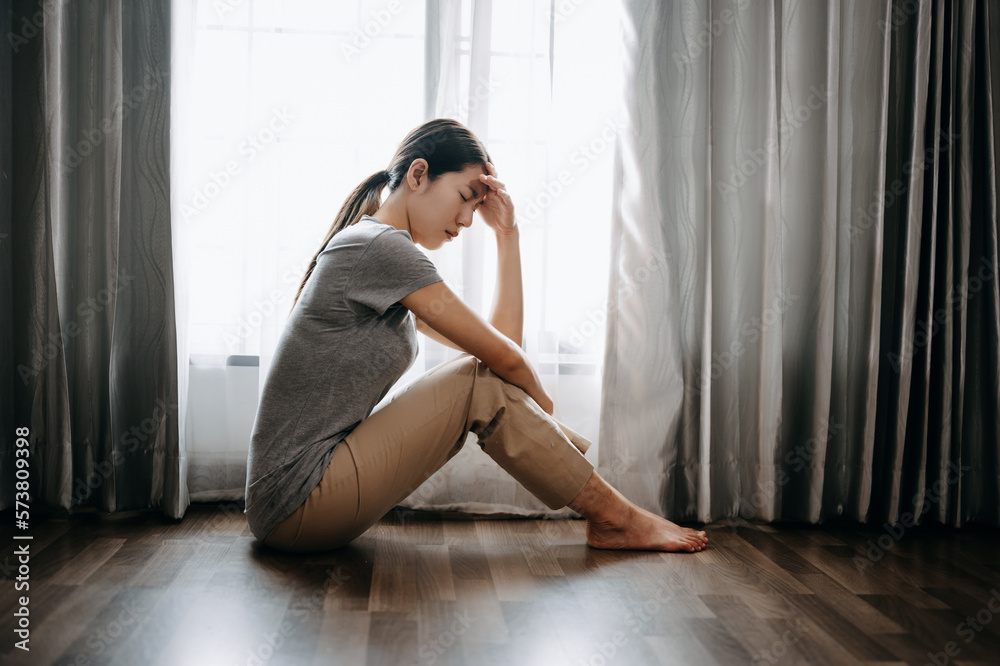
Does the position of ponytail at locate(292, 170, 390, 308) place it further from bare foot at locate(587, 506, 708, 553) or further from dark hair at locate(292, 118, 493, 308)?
bare foot at locate(587, 506, 708, 553)

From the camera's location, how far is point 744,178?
2.12 metres

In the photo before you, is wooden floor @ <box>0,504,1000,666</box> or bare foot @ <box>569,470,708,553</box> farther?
bare foot @ <box>569,470,708,553</box>

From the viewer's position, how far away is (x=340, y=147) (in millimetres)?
2053

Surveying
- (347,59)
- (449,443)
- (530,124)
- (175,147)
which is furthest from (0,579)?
(530,124)

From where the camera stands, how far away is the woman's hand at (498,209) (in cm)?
180

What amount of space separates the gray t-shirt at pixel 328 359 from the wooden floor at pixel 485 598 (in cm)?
→ 22

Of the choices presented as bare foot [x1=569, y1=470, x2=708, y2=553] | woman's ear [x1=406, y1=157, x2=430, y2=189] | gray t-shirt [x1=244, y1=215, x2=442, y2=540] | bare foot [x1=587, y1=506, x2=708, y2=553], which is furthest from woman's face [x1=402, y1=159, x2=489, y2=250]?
bare foot [x1=587, y1=506, x2=708, y2=553]

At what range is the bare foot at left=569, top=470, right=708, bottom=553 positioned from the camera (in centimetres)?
169

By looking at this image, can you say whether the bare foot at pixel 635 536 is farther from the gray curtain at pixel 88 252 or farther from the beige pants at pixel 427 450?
the gray curtain at pixel 88 252

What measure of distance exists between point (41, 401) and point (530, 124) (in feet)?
4.91

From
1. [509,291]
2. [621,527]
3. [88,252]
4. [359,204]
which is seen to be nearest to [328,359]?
[359,204]

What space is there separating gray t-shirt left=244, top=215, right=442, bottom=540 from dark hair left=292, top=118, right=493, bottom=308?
14 cm

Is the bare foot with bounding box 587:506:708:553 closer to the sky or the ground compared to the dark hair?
closer to the ground

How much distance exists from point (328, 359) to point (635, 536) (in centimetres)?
82
